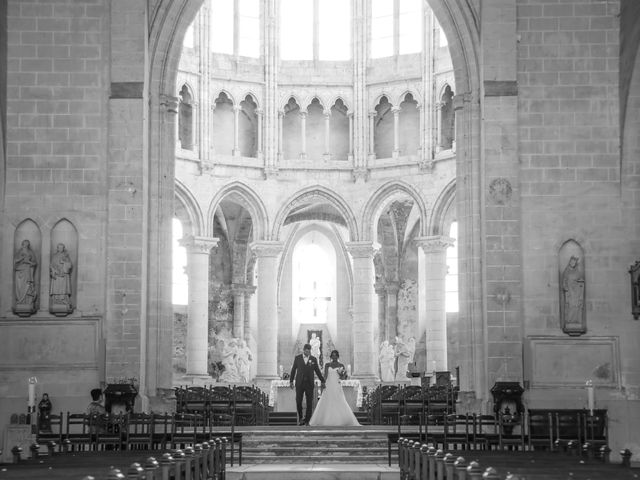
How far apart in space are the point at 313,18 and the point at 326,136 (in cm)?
413

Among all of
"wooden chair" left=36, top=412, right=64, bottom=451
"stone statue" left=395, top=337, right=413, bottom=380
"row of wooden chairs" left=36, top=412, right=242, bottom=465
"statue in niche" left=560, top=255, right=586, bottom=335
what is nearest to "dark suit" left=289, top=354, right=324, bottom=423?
"statue in niche" left=560, top=255, right=586, bottom=335

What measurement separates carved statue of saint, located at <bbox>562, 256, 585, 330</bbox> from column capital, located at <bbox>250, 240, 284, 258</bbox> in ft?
56.1

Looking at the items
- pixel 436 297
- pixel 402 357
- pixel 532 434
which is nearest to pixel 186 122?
pixel 436 297

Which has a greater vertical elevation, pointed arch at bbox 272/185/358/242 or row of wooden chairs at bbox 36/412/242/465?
pointed arch at bbox 272/185/358/242

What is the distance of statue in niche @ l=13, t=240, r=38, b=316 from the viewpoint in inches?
966

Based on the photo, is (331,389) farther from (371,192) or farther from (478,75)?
(371,192)

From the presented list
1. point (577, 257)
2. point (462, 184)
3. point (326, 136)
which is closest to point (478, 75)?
point (462, 184)

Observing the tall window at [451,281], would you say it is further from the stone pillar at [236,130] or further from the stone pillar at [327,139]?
the stone pillar at [236,130]

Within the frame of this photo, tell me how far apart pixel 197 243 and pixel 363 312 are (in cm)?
588

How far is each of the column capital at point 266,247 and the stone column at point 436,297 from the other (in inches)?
180

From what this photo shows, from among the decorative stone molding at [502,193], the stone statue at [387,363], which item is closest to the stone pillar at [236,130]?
the stone statue at [387,363]

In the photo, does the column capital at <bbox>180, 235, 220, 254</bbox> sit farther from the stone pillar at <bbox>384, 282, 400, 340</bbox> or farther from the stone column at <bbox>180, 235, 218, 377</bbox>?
the stone pillar at <bbox>384, 282, 400, 340</bbox>

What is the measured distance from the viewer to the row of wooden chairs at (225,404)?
1007 inches

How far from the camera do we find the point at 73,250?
2502 centimetres
